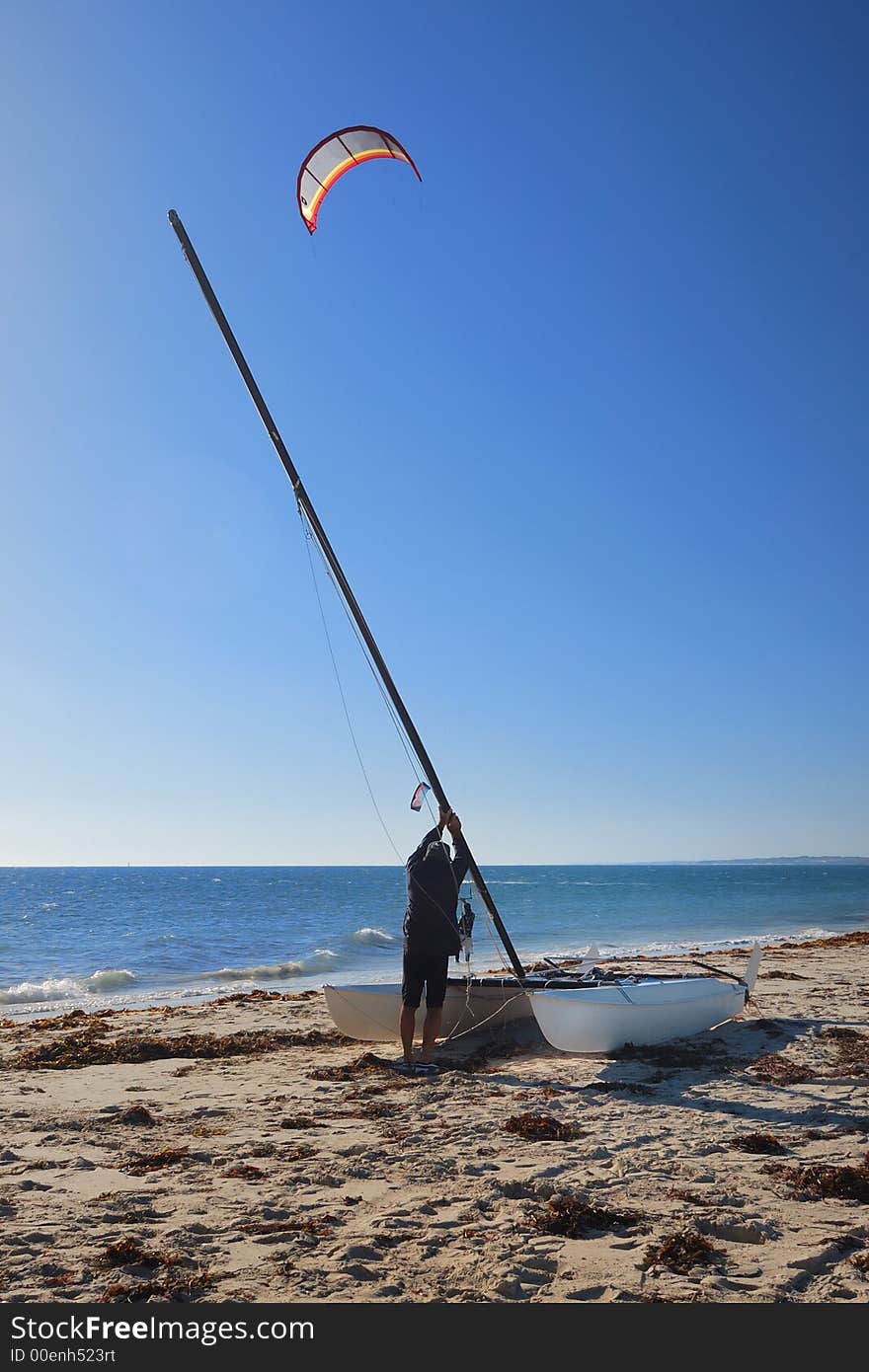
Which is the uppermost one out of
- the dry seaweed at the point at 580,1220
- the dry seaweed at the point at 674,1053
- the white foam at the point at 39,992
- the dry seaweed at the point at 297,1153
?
the white foam at the point at 39,992

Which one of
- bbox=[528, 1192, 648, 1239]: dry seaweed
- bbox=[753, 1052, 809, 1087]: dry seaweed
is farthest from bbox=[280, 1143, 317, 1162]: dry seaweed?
bbox=[753, 1052, 809, 1087]: dry seaweed

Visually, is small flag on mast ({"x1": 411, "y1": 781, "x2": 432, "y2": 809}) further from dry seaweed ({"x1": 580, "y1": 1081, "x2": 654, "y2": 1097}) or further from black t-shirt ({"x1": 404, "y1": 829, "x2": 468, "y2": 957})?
dry seaweed ({"x1": 580, "y1": 1081, "x2": 654, "y2": 1097})

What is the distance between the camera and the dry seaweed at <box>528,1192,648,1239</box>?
13.1 ft

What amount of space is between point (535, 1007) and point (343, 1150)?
2.95 m

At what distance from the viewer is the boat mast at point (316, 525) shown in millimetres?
8467

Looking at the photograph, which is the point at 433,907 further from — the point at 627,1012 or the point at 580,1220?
the point at 580,1220

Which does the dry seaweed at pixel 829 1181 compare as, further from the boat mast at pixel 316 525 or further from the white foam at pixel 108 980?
the white foam at pixel 108 980

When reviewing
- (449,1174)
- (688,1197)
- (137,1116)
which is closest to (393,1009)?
(137,1116)

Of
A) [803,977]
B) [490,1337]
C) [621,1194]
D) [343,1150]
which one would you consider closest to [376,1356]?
[490,1337]

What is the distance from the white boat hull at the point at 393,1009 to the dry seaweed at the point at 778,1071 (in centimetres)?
234

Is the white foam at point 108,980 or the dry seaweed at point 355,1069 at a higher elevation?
the white foam at point 108,980

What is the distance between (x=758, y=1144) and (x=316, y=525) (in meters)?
6.39

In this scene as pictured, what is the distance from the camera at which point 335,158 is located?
7973mm

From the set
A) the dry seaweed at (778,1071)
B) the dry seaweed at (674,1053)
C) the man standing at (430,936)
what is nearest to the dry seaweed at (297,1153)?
the man standing at (430,936)
